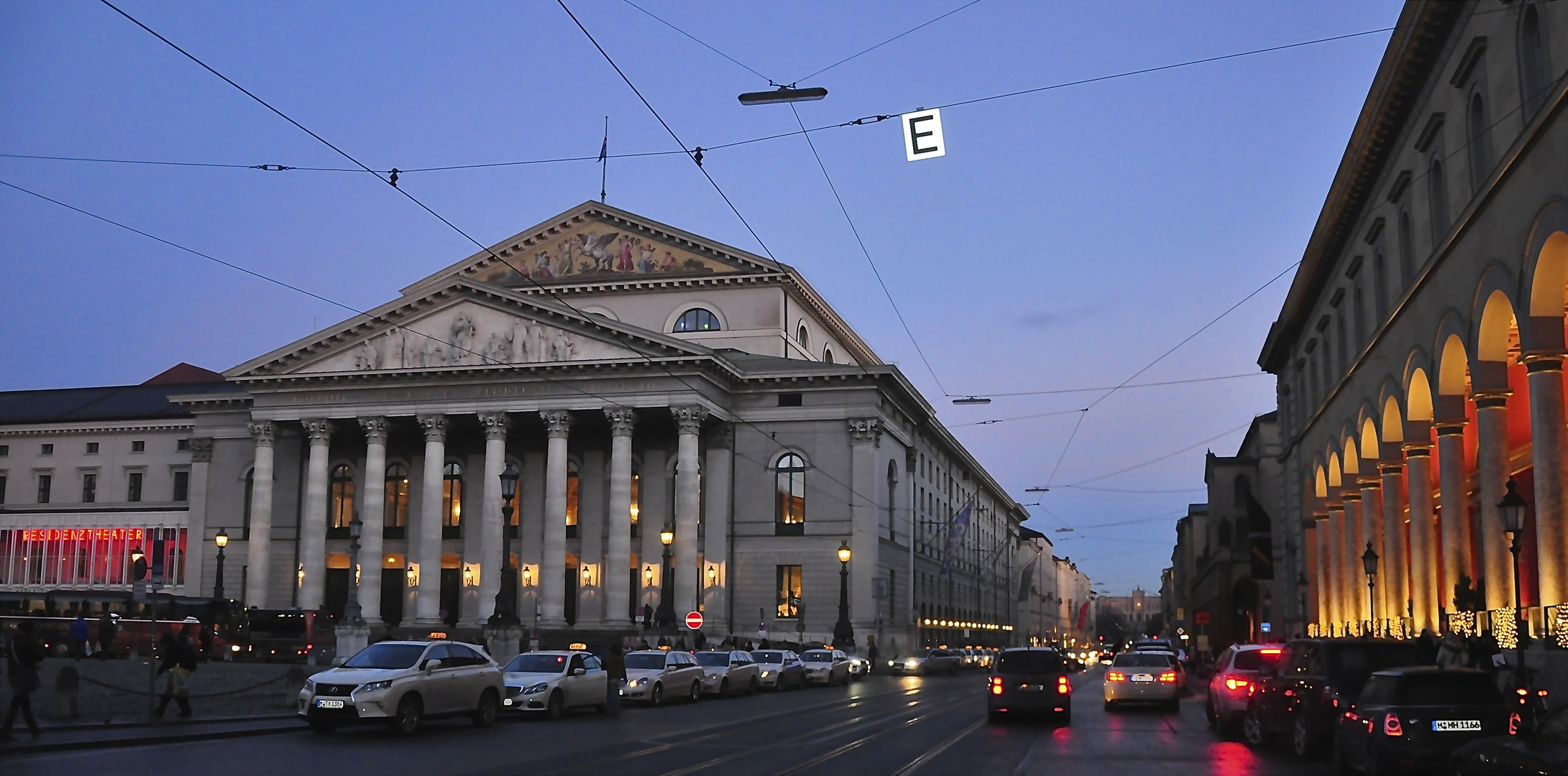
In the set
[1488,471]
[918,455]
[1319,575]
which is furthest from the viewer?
[918,455]

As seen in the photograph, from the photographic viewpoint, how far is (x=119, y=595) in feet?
196

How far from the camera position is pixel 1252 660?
24.8 m

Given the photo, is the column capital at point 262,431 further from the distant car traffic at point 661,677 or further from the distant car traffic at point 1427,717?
the distant car traffic at point 1427,717

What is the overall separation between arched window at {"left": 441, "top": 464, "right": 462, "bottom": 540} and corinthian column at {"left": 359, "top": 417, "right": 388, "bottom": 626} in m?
3.93

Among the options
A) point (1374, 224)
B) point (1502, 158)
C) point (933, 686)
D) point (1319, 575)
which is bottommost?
point (933, 686)

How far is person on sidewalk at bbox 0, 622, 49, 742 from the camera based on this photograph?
20.5 meters

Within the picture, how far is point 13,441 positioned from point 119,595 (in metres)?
30.0

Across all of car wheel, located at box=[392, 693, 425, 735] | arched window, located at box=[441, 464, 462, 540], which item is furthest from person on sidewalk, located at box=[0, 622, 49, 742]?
arched window, located at box=[441, 464, 462, 540]

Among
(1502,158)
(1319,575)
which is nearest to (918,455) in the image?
(1319,575)

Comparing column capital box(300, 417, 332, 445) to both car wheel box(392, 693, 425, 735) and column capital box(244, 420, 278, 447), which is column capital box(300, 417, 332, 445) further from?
car wheel box(392, 693, 425, 735)

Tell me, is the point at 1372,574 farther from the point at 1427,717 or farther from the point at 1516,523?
the point at 1427,717

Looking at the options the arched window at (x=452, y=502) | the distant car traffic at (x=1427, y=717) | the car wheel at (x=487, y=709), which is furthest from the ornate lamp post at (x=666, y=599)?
the distant car traffic at (x=1427, y=717)

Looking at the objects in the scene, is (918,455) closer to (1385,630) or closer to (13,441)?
(1385,630)

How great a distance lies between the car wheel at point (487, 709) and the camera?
2566cm
